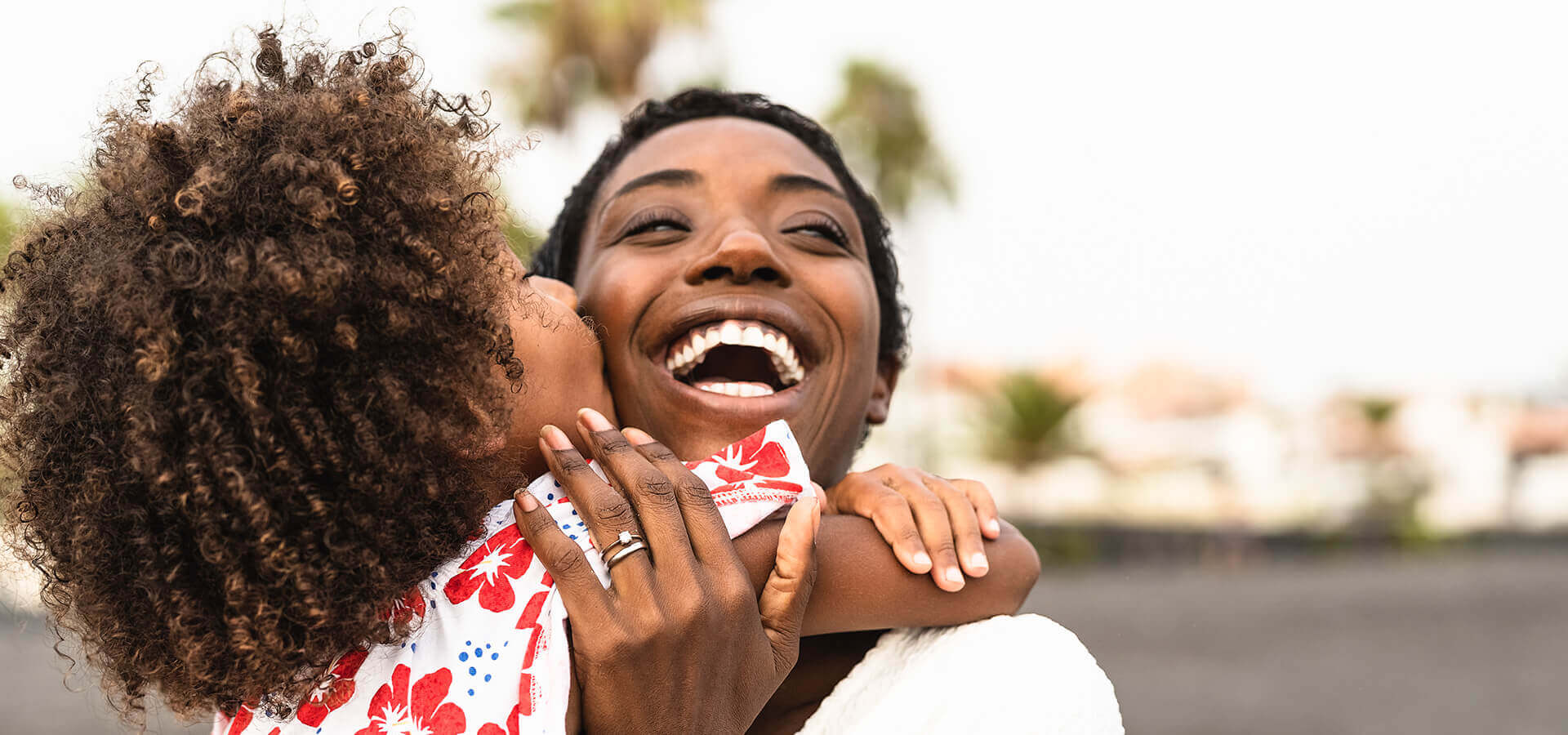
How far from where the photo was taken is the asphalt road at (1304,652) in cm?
1257

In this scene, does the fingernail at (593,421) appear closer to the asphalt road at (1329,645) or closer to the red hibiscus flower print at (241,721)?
the red hibiscus flower print at (241,721)

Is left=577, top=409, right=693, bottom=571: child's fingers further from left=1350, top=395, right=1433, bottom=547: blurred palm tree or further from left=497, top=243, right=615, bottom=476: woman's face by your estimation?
left=1350, top=395, right=1433, bottom=547: blurred palm tree

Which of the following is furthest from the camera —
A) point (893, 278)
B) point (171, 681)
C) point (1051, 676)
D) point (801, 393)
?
point (893, 278)

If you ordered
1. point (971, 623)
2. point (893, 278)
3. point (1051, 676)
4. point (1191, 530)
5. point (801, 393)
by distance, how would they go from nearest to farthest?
point (1051, 676), point (971, 623), point (801, 393), point (893, 278), point (1191, 530)

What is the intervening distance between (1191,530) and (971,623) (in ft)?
72.4

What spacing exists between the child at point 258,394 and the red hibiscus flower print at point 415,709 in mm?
10

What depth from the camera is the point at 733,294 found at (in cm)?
242

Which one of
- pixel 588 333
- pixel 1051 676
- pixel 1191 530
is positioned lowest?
pixel 1191 530

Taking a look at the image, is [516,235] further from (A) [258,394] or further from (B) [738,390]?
(A) [258,394]

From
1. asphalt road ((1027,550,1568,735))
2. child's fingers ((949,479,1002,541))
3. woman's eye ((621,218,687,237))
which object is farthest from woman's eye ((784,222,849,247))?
asphalt road ((1027,550,1568,735))

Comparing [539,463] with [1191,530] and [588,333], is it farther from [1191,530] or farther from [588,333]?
[1191,530]

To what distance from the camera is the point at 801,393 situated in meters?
2.47

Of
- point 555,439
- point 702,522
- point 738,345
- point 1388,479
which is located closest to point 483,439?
point 555,439

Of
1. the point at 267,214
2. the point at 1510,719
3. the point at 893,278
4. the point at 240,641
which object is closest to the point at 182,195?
the point at 267,214
